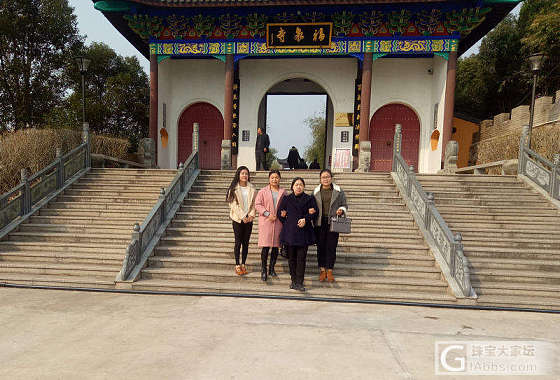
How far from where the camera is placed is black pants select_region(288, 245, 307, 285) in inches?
195

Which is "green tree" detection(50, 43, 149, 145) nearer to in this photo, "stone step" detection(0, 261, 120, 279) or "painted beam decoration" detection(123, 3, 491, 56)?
"painted beam decoration" detection(123, 3, 491, 56)

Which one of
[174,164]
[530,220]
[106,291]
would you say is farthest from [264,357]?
[174,164]

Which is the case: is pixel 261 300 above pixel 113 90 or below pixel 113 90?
below

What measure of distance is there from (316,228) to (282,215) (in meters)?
0.59

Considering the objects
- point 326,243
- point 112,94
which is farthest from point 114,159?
point 112,94

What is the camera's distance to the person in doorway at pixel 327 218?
17.0 ft

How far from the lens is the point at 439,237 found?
588 centimetres

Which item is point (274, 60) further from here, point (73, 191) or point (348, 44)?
point (73, 191)

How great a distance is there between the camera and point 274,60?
45.8 feet

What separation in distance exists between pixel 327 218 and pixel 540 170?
6.11 metres

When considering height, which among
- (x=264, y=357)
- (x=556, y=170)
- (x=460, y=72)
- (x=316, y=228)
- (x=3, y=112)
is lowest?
(x=264, y=357)

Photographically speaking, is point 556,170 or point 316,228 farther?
point 556,170

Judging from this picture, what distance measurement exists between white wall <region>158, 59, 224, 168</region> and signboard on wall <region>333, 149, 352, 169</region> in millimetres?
4801

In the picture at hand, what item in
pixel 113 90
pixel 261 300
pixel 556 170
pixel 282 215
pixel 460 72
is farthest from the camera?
pixel 460 72
